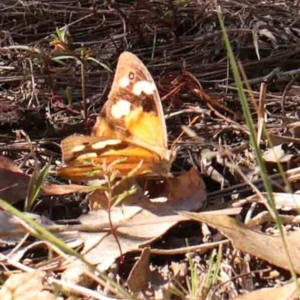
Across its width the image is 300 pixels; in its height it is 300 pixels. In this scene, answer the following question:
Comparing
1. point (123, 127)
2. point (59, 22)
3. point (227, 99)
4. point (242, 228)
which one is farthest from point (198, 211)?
point (59, 22)

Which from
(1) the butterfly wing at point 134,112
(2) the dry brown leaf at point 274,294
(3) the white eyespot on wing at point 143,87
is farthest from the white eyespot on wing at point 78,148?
(2) the dry brown leaf at point 274,294

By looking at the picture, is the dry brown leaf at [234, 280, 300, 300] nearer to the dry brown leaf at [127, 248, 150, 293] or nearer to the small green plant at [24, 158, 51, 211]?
the dry brown leaf at [127, 248, 150, 293]

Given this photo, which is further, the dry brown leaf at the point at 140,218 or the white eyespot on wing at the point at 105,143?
the white eyespot on wing at the point at 105,143

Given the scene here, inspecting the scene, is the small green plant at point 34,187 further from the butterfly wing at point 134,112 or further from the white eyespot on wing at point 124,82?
the white eyespot on wing at point 124,82

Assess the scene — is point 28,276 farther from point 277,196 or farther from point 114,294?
point 277,196

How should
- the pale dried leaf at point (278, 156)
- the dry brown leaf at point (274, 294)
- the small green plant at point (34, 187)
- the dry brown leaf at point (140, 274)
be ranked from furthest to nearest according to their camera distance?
1. the pale dried leaf at point (278, 156)
2. the small green plant at point (34, 187)
3. the dry brown leaf at point (140, 274)
4. the dry brown leaf at point (274, 294)

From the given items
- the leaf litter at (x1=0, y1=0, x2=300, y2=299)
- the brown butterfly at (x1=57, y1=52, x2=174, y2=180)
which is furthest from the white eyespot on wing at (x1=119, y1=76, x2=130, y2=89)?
the leaf litter at (x1=0, y1=0, x2=300, y2=299)

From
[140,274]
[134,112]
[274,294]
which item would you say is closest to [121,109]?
[134,112]
